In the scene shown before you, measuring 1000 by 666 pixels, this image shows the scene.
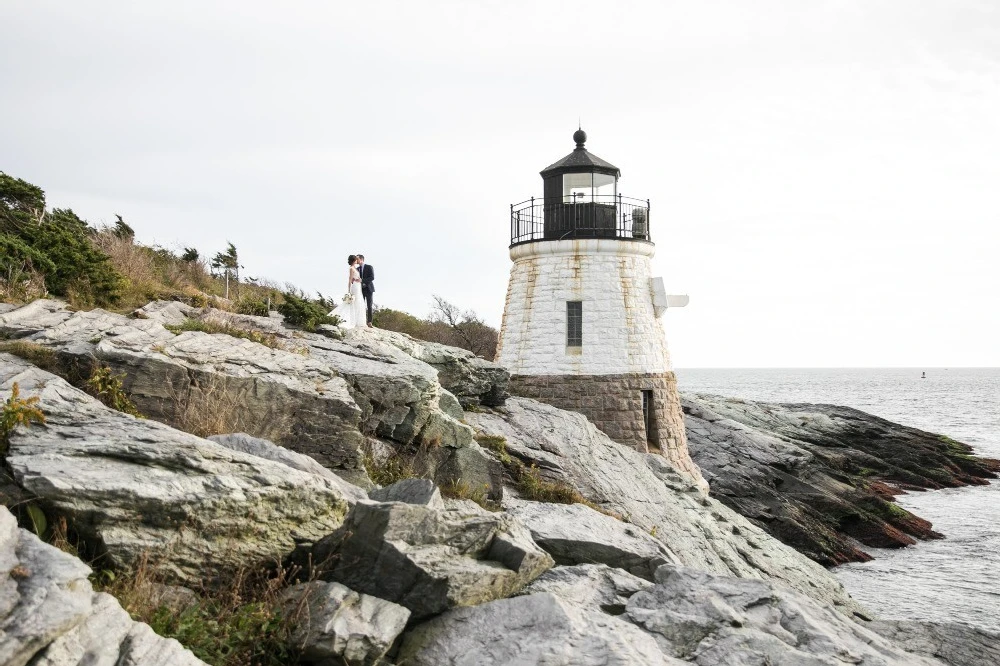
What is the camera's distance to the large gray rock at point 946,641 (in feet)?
37.7

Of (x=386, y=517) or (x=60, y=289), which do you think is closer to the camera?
(x=386, y=517)

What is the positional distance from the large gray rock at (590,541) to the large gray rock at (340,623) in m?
2.82

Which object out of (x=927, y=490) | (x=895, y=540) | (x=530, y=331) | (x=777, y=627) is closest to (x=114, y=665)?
(x=777, y=627)

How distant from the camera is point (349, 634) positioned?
6148mm

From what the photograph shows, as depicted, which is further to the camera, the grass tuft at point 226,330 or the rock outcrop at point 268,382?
the grass tuft at point 226,330

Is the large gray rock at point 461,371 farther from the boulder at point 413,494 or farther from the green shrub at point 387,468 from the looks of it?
the boulder at point 413,494

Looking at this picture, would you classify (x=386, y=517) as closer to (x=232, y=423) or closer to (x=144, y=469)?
(x=144, y=469)

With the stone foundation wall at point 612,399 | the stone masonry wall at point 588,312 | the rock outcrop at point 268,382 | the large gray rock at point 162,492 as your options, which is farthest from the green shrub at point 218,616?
the stone masonry wall at point 588,312

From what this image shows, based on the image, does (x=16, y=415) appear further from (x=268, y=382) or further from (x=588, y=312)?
(x=588, y=312)

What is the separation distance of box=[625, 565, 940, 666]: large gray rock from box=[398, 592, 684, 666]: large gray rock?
431 millimetres

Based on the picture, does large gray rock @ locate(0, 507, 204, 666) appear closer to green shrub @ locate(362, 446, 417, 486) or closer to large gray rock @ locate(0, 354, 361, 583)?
large gray rock @ locate(0, 354, 361, 583)

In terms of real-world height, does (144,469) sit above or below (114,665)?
above

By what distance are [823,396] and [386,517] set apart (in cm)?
11905

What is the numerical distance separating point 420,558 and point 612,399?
1559 cm
